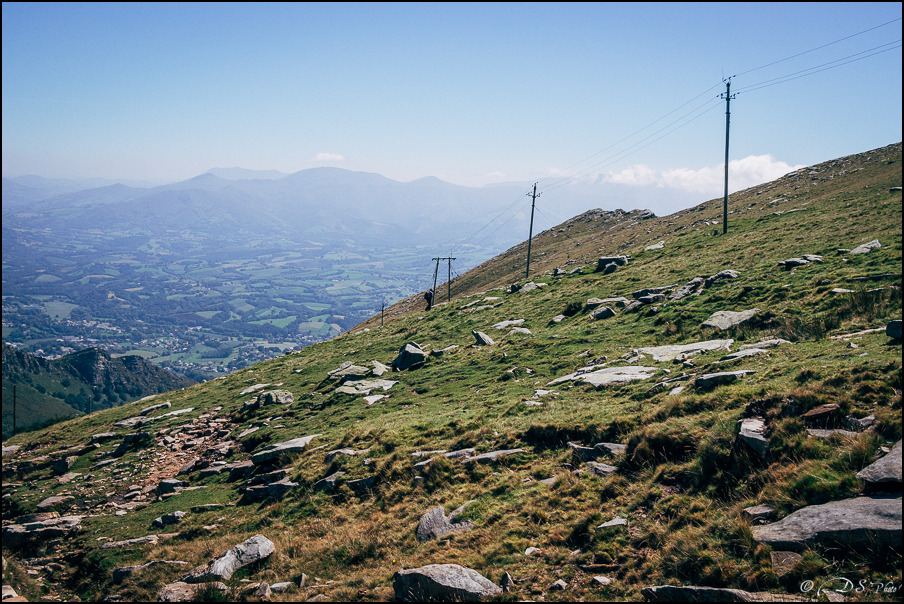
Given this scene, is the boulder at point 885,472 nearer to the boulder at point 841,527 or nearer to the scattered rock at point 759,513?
the boulder at point 841,527

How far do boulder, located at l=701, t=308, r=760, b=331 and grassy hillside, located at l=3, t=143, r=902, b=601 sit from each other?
402 millimetres

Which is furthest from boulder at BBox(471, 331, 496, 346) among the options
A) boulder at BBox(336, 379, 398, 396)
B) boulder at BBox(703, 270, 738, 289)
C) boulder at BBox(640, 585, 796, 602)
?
boulder at BBox(640, 585, 796, 602)

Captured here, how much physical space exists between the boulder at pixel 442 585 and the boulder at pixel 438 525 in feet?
6.16

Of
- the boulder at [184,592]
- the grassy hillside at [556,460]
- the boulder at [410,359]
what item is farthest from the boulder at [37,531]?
the boulder at [410,359]

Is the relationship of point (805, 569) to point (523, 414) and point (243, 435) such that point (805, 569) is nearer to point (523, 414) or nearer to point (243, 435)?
point (523, 414)

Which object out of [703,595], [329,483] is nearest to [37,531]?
[329,483]

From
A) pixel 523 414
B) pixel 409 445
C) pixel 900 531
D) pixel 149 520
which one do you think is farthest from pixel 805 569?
pixel 149 520

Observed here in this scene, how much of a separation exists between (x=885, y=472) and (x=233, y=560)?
1500 cm

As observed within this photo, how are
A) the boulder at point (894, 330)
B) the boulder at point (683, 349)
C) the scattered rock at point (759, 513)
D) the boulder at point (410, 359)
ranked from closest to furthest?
the scattered rock at point (759, 513), the boulder at point (894, 330), the boulder at point (683, 349), the boulder at point (410, 359)

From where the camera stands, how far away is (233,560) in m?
12.4

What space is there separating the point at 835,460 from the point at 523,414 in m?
10.2

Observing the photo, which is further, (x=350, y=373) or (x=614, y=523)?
(x=350, y=373)

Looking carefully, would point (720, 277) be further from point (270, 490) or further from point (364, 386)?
point (270, 490)

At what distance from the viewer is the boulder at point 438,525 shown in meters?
12.0
